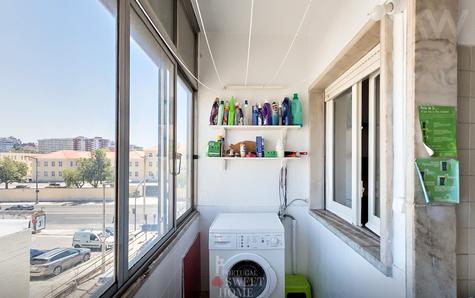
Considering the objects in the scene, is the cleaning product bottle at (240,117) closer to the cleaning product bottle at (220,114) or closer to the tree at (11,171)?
the cleaning product bottle at (220,114)

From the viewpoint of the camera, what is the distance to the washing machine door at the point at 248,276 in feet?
7.32

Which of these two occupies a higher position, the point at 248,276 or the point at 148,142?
the point at 148,142

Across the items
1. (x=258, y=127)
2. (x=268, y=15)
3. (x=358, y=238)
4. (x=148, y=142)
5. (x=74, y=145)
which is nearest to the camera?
(x=74, y=145)

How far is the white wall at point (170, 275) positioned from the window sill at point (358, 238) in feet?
3.93

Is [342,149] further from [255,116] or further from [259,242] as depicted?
[259,242]

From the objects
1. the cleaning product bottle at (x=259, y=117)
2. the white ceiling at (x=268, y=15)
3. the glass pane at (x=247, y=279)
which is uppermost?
the white ceiling at (x=268, y=15)

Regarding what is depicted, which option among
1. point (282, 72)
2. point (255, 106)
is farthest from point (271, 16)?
point (255, 106)

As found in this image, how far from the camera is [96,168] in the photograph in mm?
1062

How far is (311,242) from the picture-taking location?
2867mm

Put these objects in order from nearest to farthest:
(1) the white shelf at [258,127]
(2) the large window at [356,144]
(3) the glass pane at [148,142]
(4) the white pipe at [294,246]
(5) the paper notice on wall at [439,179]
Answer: (5) the paper notice on wall at [439,179], (3) the glass pane at [148,142], (2) the large window at [356,144], (1) the white shelf at [258,127], (4) the white pipe at [294,246]

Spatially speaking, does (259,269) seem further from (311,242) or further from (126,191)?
(126,191)

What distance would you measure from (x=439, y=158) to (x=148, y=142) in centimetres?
149

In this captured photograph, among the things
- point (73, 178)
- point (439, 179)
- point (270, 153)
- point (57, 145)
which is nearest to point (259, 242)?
point (270, 153)

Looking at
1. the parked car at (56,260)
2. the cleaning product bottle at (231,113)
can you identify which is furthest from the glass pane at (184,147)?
the parked car at (56,260)
